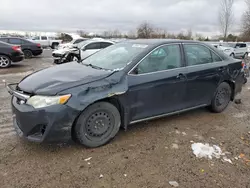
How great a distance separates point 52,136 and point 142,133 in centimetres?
152

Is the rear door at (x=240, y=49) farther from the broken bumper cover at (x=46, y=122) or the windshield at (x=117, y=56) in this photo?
the broken bumper cover at (x=46, y=122)

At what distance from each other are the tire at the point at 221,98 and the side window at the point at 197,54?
657 mm

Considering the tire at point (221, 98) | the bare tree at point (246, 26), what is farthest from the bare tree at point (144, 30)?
the tire at point (221, 98)

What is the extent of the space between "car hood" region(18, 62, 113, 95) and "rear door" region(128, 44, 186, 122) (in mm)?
491

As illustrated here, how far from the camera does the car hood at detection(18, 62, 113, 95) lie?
280cm

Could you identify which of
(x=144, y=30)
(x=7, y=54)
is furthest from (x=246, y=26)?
(x=7, y=54)

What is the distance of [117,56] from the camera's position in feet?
12.3

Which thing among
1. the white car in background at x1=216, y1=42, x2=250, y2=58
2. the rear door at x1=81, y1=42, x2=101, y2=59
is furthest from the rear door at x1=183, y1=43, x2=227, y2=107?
the white car in background at x1=216, y1=42, x2=250, y2=58

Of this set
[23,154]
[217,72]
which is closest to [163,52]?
[217,72]

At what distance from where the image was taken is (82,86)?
112 inches

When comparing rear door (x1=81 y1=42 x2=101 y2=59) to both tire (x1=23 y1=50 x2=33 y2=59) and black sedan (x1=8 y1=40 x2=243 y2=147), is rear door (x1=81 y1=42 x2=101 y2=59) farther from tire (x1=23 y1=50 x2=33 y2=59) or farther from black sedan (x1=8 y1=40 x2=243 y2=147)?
black sedan (x1=8 y1=40 x2=243 y2=147)

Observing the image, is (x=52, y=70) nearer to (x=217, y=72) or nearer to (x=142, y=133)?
(x=142, y=133)

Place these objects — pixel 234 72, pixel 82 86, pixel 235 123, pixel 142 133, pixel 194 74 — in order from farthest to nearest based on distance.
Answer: pixel 234 72, pixel 235 123, pixel 194 74, pixel 142 133, pixel 82 86

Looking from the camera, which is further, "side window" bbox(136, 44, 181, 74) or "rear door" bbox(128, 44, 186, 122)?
"side window" bbox(136, 44, 181, 74)
